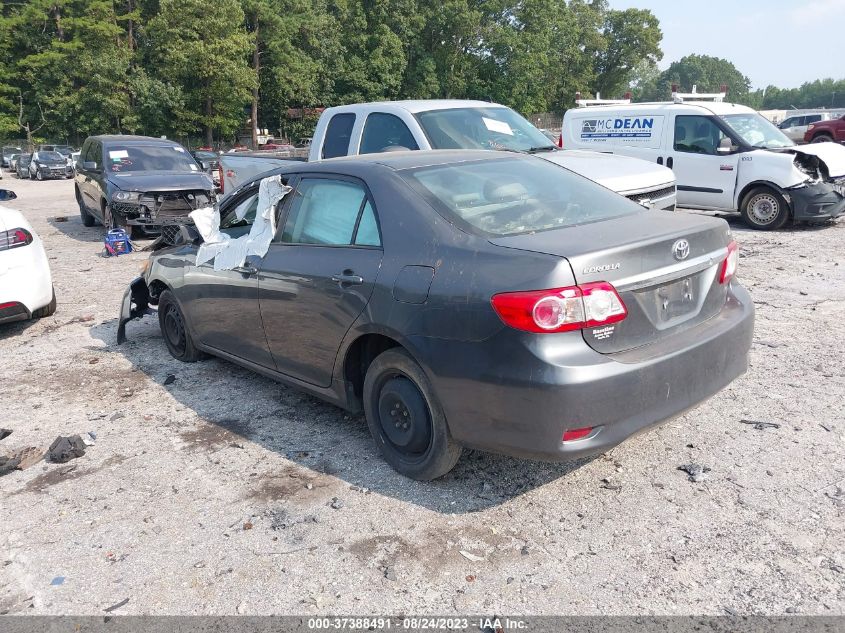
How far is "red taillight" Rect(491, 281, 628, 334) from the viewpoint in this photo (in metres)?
3.03

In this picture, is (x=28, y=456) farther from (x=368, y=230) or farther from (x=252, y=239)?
(x=368, y=230)

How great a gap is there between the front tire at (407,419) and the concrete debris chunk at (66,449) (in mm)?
1874

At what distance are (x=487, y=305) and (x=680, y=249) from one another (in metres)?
1.03

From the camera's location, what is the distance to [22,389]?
5.63m

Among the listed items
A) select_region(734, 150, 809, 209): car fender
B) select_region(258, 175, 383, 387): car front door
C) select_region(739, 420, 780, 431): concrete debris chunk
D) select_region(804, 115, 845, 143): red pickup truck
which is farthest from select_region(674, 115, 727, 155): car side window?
select_region(804, 115, 845, 143): red pickup truck

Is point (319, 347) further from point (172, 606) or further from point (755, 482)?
point (755, 482)

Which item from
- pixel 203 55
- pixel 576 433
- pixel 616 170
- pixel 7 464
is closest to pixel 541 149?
pixel 616 170

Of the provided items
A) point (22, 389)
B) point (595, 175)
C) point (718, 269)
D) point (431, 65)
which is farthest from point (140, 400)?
point (431, 65)

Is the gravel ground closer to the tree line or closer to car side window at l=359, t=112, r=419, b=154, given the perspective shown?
car side window at l=359, t=112, r=419, b=154

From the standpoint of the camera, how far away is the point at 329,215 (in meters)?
4.26

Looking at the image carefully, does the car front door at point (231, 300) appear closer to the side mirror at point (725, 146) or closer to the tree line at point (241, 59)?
the side mirror at point (725, 146)

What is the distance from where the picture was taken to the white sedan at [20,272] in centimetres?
665

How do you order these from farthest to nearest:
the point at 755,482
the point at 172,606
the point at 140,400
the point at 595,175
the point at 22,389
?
the point at 595,175
the point at 22,389
the point at 140,400
the point at 755,482
the point at 172,606

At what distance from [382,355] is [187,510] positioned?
1279 mm
